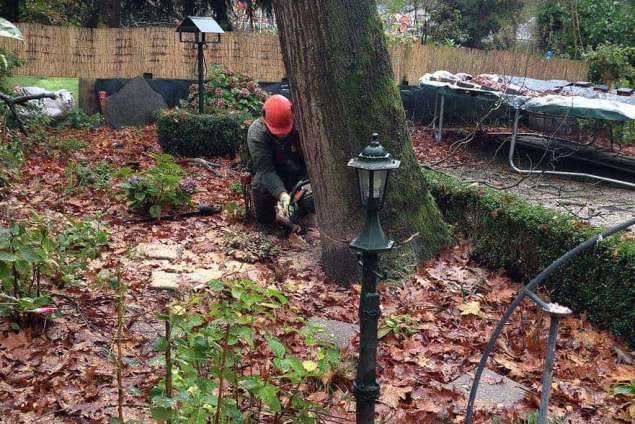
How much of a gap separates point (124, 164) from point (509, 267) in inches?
237

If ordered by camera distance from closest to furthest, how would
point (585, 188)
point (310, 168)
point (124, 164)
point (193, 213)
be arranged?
point (310, 168)
point (193, 213)
point (124, 164)
point (585, 188)

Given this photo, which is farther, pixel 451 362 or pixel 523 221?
pixel 523 221

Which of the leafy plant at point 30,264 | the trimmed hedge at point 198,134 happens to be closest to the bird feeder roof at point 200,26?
the trimmed hedge at point 198,134

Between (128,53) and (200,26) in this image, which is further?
(128,53)

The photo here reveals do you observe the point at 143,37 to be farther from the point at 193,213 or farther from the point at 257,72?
the point at 193,213

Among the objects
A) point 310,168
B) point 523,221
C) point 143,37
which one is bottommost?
point 523,221

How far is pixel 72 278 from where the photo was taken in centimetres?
431

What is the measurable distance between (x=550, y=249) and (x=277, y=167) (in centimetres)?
271

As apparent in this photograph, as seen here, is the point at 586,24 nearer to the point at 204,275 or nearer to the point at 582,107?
the point at 582,107

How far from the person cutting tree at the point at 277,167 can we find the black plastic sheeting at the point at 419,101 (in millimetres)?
8822

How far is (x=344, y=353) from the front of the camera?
371 cm

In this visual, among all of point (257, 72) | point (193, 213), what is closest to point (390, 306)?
point (193, 213)

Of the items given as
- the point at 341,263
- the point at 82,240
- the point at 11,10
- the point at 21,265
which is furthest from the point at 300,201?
the point at 11,10

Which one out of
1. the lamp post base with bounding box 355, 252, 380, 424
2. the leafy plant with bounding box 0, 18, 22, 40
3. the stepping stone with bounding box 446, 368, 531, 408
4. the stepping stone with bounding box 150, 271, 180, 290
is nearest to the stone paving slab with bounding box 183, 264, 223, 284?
the stepping stone with bounding box 150, 271, 180, 290
